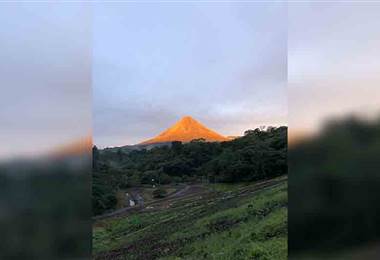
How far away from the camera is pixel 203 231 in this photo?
3.23 meters

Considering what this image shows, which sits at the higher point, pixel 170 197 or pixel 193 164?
pixel 193 164

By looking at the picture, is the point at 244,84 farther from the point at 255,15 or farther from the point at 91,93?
the point at 91,93

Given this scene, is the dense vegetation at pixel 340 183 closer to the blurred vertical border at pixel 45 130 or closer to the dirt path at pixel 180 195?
the dirt path at pixel 180 195

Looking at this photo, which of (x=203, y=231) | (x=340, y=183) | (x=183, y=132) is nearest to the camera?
(x=340, y=183)

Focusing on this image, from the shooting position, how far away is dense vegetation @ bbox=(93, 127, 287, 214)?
307 cm

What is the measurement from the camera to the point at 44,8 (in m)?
2.48

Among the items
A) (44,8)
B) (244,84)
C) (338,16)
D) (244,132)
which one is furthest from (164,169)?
(338,16)

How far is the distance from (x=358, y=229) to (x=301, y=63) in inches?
39.6

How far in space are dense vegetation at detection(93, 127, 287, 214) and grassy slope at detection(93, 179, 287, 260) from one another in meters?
0.14

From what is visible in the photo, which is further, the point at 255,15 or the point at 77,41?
the point at 255,15

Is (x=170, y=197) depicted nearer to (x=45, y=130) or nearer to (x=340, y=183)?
(x=45, y=130)

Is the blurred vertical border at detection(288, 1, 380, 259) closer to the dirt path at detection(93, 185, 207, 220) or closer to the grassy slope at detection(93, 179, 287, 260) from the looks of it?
the grassy slope at detection(93, 179, 287, 260)

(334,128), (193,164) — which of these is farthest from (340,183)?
(193,164)

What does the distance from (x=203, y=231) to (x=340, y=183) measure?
3.87 ft
